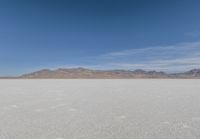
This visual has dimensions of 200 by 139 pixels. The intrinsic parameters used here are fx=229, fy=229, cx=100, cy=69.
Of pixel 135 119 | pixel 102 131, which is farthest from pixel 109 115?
pixel 102 131

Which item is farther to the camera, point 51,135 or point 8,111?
point 8,111

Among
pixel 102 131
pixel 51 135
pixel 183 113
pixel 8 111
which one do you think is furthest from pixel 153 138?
pixel 8 111

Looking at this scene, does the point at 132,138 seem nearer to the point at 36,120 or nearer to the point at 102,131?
the point at 102,131

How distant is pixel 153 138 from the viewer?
8.70ft

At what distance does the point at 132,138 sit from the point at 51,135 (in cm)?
97

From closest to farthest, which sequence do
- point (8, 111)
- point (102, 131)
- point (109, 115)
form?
point (102, 131) → point (109, 115) → point (8, 111)

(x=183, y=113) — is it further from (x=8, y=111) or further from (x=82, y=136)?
(x=8, y=111)

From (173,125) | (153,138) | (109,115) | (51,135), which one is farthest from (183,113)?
(51,135)

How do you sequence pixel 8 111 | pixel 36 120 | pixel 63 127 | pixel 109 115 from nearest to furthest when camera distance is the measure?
pixel 63 127
pixel 36 120
pixel 109 115
pixel 8 111

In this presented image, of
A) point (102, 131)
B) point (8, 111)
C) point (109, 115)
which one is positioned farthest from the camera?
point (8, 111)

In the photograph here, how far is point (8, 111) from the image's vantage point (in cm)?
428

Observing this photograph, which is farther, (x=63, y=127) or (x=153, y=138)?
(x=63, y=127)

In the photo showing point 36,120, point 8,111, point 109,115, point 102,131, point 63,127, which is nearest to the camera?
point 102,131

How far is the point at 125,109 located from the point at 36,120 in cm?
176
